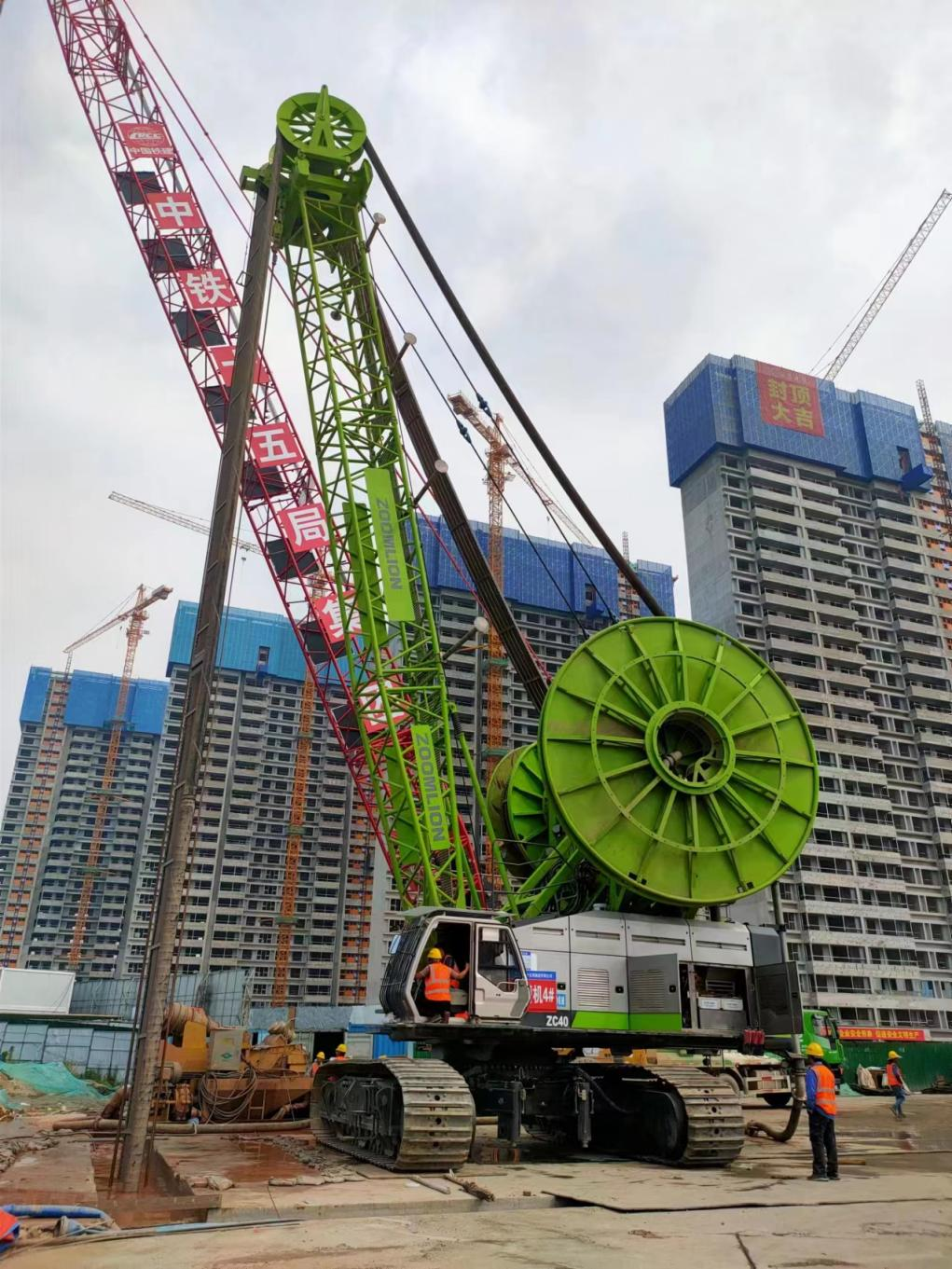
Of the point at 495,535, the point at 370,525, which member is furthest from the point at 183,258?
the point at 495,535

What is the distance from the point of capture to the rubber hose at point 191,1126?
1695 centimetres

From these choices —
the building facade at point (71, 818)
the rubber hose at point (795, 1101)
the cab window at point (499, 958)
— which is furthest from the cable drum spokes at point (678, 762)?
the building facade at point (71, 818)

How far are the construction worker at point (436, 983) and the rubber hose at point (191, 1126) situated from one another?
6.72 metres

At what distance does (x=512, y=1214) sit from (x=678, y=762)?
805cm

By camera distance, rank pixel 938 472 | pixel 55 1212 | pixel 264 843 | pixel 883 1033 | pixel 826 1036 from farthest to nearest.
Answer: pixel 264 843 < pixel 938 472 < pixel 883 1033 < pixel 826 1036 < pixel 55 1212

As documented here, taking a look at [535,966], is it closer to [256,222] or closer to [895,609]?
[256,222]

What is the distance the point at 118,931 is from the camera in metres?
110

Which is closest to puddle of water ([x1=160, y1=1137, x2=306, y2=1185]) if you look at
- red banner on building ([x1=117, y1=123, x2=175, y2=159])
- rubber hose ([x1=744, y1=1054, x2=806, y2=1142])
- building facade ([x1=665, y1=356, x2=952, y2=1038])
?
rubber hose ([x1=744, y1=1054, x2=806, y2=1142])

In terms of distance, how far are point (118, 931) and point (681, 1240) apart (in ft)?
380

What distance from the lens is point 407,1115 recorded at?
34.6 ft

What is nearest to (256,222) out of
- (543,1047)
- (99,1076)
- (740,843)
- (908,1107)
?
(740,843)

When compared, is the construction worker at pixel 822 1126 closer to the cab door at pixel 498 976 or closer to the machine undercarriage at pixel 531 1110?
the machine undercarriage at pixel 531 1110

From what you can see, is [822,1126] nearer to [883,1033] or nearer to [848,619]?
[883,1033]

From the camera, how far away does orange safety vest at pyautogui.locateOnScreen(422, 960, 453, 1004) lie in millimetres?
12227
